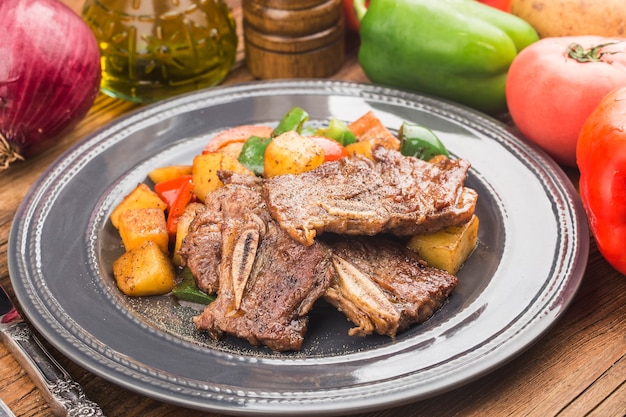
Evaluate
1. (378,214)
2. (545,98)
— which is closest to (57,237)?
(378,214)

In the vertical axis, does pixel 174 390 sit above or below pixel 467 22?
below

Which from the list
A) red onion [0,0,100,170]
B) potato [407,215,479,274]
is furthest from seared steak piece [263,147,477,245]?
red onion [0,0,100,170]

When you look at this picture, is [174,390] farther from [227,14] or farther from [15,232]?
[227,14]

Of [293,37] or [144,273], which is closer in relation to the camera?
[144,273]

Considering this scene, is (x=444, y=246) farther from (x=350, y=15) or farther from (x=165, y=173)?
(x=350, y=15)

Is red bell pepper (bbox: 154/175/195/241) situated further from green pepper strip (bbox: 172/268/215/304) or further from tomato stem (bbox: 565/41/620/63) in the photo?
tomato stem (bbox: 565/41/620/63)

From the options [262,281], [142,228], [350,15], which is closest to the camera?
[262,281]

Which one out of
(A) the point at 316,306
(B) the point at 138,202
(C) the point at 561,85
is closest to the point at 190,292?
(A) the point at 316,306
